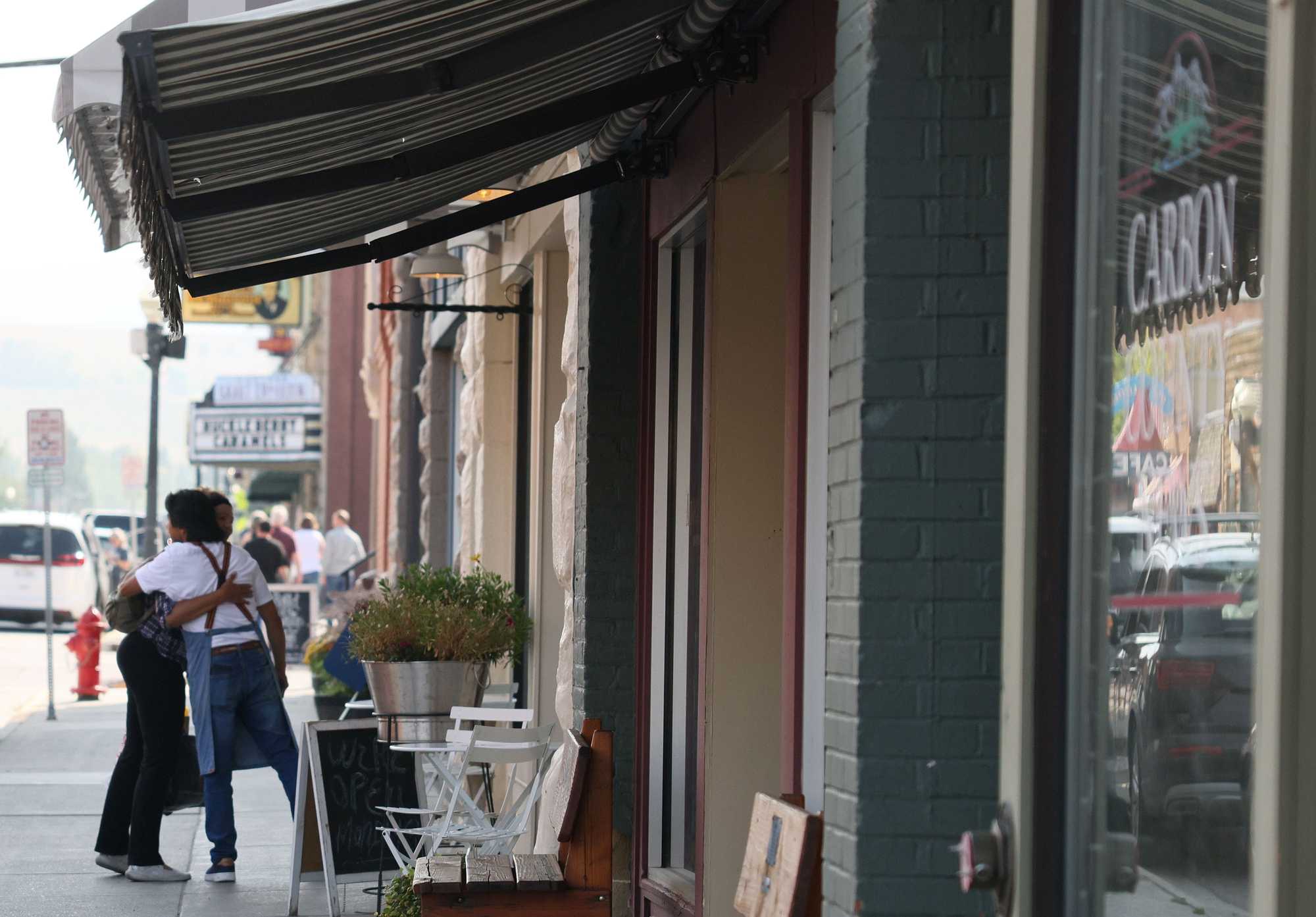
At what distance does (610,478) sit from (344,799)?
71.7 inches

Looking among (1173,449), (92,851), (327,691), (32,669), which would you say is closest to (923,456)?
(1173,449)

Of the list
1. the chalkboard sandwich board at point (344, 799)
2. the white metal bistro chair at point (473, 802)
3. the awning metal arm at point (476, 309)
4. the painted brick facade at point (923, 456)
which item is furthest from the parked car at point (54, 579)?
the painted brick facade at point (923, 456)

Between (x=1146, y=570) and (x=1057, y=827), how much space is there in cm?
42

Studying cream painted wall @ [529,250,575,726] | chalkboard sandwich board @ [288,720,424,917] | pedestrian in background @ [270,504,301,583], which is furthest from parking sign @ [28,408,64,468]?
chalkboard sandwich board @ [288,720,424,917]

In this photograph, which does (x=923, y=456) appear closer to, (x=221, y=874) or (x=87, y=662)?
(x=221, y=874)

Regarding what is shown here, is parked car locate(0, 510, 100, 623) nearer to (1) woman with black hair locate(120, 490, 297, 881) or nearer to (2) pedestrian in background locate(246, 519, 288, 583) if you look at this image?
(2) pedestrian in background locate(246, 519, 288, 583)

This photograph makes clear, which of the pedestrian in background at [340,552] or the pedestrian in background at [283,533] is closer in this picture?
the pedestrian in background at [340,552]

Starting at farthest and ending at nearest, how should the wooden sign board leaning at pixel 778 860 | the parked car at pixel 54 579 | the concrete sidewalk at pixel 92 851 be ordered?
the parked car at pixel 54 579 → the concrete sidewalk at pixel 92 851 → the wooden sign board leaning at pixel 778 860

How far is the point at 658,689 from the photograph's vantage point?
652 centimetres

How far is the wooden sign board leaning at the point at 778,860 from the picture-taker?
3.65 metres

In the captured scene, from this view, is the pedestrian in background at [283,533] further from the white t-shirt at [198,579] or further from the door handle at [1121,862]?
the door handle at [1121,862]

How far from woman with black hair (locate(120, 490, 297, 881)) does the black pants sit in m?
0.13

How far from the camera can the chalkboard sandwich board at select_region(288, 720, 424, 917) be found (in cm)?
723

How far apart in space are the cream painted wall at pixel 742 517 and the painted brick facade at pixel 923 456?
6.84ft
